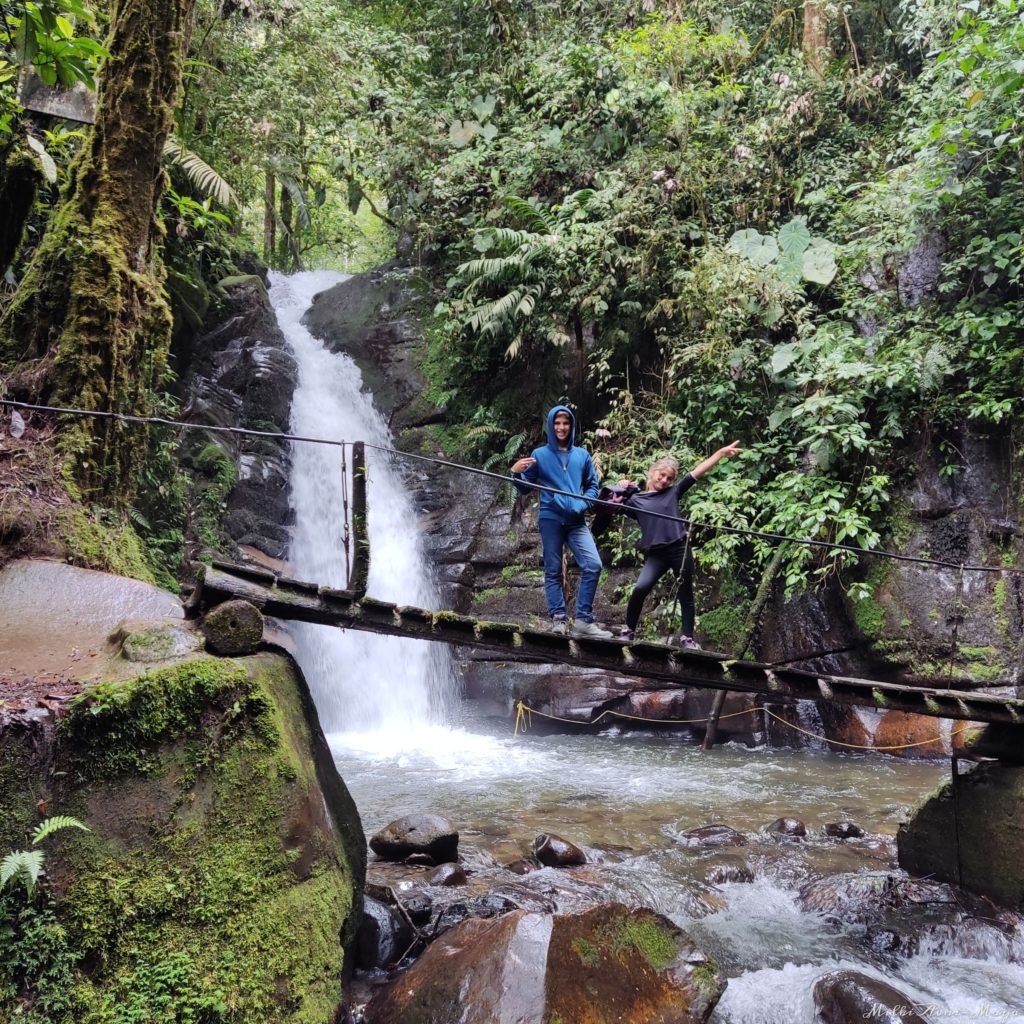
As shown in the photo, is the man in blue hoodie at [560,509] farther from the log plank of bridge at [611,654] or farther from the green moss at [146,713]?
the green moss at [146,713]

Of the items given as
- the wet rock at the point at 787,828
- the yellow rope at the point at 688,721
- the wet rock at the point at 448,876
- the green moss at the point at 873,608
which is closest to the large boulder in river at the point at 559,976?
the wet rock at the point at 448,876

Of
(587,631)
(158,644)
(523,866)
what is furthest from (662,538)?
(158,644)

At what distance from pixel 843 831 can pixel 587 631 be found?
10.9 feet

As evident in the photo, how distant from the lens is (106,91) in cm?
657

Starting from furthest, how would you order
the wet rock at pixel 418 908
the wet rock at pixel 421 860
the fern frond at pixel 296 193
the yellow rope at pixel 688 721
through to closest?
1. the fern frond at pixel 296 193
2. the yellow rope at pixel 688 721
3. the wet rock at pixel 421 860
4. the wet rock at pixel 418 908

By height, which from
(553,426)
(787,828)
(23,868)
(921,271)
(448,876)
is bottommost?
(787,828)

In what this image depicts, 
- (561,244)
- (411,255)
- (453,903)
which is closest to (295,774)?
(453,903)

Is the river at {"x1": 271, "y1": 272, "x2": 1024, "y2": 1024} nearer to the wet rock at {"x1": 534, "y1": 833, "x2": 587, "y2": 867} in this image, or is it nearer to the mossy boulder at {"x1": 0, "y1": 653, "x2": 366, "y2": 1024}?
the wet rock at {"x1": 534, "y1": 833, "x2": 587, "y2": 867}

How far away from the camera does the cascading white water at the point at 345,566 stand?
1110cm

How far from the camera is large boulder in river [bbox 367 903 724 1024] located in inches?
133

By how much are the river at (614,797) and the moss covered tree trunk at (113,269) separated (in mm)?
4222

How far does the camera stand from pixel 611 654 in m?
5.12

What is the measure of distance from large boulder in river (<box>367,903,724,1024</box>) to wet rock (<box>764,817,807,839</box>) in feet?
10.2

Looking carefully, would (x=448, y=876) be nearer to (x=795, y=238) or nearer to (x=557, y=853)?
(x=557, y=853)
